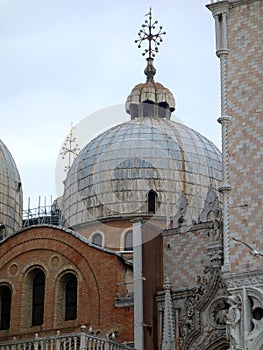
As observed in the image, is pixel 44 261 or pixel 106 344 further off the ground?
pixel 44 261

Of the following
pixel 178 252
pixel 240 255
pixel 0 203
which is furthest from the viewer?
pixel 0 203

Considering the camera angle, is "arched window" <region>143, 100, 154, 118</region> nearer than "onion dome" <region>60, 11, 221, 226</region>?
No

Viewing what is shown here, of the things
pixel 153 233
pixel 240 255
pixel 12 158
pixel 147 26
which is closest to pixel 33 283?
pixel 153 233

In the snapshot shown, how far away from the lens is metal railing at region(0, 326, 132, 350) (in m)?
21.8

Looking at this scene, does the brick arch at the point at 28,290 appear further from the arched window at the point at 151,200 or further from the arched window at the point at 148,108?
the arched window at the point at 148,108

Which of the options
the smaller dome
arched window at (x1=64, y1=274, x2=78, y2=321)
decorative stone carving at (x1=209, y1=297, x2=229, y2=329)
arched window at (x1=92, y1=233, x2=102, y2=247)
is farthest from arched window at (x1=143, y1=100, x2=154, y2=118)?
decorative stone carving at (x1=209, y1=297, x2=229, y2=329)

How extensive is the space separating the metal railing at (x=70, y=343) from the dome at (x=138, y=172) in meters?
8.89

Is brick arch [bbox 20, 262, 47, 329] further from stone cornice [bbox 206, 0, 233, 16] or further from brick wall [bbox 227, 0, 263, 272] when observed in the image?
stone cornice [bbox 206, 0, 233, 16]

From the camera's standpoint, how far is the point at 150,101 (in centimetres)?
3722

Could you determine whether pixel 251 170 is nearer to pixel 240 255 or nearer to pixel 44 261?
pixel 240 255

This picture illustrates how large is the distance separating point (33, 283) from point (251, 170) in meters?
8.64

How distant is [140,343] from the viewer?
2295 cm

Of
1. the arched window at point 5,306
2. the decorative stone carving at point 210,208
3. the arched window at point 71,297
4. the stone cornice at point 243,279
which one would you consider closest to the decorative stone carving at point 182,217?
the decorative stone carving at point 210,208

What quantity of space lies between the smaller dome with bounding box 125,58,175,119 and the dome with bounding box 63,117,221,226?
209cm
